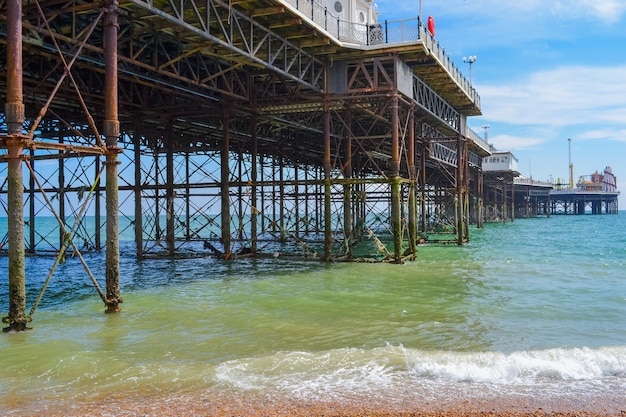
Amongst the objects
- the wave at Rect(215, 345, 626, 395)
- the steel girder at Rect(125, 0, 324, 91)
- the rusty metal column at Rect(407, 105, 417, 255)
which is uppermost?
the steel girder at Rect(125, 0, 324, 91)

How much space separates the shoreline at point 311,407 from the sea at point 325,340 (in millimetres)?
124

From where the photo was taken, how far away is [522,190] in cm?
10588

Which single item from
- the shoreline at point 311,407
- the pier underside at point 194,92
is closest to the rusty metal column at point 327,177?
the pier underside at point 194,92

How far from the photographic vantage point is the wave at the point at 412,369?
8242mm

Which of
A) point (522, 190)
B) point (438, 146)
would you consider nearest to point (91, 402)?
point (438, 146)

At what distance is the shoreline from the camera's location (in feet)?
22.9

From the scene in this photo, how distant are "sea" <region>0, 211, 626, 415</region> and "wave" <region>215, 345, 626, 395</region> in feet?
0.10

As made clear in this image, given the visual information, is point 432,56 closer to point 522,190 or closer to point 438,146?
point 438,146

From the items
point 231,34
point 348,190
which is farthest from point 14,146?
point 348,190

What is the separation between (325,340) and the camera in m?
10.8

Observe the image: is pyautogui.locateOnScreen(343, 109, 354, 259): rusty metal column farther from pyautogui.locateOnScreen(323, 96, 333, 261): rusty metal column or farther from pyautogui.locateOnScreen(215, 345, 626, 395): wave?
pyautogui.locateOnScreen(215, 345, 626, 395): wave

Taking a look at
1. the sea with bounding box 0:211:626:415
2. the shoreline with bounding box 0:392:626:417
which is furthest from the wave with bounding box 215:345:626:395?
the shoreline with bounding box 0:392:626:417

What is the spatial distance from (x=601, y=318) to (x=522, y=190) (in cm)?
9868

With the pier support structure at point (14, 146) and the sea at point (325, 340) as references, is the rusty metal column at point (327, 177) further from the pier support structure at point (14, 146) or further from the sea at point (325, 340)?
the pier support structure at point (14, 146)
